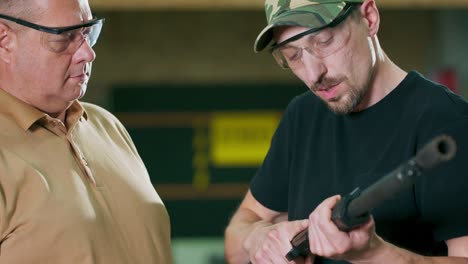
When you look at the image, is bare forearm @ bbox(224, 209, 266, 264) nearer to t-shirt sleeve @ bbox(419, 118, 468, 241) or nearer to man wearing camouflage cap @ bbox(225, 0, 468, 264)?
man wearing camouflage cap @ bbox(225, 0, 468, 264)

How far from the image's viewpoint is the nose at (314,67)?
2.05m

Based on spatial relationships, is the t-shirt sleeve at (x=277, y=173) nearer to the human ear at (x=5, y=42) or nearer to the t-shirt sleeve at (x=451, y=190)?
the t-shirt sleeve at (x=451, y=190)

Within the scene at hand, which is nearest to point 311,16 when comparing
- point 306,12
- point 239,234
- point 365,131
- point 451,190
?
point 306,12

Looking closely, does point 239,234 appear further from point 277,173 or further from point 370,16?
point 370,16

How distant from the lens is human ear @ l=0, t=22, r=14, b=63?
A: 7.05ft

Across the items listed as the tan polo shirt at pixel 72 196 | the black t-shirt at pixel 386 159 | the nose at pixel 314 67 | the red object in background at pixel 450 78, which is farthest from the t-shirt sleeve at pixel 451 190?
the red object in background at pixel 450 78

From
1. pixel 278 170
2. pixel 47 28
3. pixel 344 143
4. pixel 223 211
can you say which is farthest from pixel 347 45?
pixel 223 211

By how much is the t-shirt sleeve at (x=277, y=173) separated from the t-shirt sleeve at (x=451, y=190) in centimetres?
46

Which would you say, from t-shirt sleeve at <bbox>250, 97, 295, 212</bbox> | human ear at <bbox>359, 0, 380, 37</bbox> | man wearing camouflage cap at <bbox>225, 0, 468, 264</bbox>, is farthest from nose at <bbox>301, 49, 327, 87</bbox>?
t-shirt sleeve at <bbox>250, 97, 295, 212</bbox>

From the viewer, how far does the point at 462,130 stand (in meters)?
1.93

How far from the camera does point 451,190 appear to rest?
1928mm

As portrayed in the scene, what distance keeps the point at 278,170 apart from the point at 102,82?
5317mm

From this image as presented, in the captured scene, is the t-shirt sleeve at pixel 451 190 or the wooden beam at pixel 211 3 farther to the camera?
the wooden beam at pixel 211 3

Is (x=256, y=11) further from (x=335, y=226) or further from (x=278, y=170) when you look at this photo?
(x=335, y=226)
